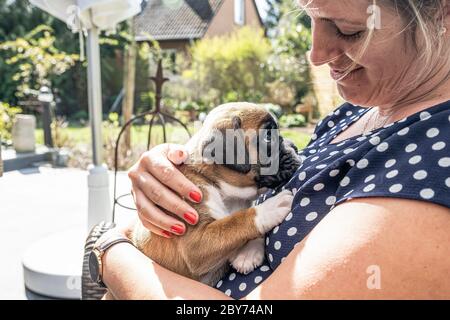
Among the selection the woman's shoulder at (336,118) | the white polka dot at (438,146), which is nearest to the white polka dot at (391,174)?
the white polka dot at (438,146)

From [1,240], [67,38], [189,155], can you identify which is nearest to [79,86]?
[67,38]

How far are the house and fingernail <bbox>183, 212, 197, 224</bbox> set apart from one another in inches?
852

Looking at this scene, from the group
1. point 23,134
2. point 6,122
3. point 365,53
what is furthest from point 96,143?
point 6,122

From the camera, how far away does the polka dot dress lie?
3.54 ft

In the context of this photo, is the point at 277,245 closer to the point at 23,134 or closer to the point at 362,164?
the point at 362,164

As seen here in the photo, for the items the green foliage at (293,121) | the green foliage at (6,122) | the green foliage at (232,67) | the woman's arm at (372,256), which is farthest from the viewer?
the green foliage at (232,67)

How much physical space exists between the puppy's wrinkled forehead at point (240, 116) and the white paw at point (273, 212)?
13.1 inches

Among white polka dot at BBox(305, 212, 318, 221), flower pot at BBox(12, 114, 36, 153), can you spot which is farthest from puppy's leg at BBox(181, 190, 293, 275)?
flower pot at BBox(12, 114, 36, 153)

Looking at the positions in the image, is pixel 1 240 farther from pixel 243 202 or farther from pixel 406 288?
pixel 406 288

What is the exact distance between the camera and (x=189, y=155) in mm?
1729

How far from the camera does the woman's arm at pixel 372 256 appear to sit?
1016 mm

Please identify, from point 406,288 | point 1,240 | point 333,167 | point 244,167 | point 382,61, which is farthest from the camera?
point 1,240

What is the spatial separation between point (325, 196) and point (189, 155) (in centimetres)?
59

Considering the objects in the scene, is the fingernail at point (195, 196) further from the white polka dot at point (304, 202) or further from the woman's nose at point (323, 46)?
the woman's nose at point (323, 46)
